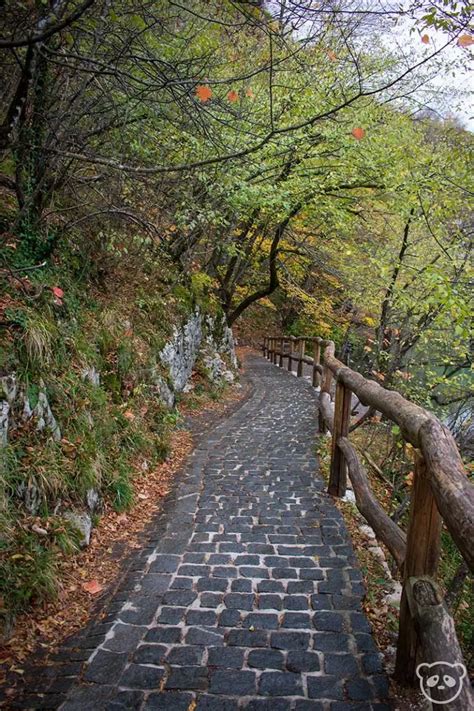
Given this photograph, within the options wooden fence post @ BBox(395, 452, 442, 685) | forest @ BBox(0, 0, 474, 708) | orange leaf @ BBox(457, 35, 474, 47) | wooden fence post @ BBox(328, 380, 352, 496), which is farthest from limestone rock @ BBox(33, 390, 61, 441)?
orange leaf @ BBox(457, 35, 474, 47)

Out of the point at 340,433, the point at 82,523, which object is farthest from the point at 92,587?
the point at 340,433

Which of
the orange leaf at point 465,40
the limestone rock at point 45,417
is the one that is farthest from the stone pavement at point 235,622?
Result: the orange leaf at point 465,40

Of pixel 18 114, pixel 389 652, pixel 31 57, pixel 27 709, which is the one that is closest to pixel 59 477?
pixel 27 709

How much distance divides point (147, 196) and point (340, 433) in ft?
14.7

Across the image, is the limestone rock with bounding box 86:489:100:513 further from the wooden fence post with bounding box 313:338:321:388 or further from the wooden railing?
the wooden fence post with bounding box 313:338:321:388

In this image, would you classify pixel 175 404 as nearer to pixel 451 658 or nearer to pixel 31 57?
pixel 31 57

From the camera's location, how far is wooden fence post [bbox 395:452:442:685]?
83.4 inches

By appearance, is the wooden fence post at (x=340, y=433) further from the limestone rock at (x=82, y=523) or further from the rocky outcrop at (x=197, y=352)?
the rocky outcrop at (x=197, y=352)

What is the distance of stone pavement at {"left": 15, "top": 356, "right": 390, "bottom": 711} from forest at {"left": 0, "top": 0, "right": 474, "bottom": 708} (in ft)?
1.93

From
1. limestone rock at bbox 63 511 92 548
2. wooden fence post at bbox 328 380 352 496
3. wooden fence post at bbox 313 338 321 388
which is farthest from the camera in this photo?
wooden fence post at bbox 313 338 321 388

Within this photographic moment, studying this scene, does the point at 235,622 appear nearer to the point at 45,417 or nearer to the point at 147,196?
the point at 45,417

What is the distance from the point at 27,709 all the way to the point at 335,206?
1062 centimetres

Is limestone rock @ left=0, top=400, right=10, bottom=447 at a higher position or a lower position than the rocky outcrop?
higher

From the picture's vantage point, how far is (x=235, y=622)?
2.84 meters
